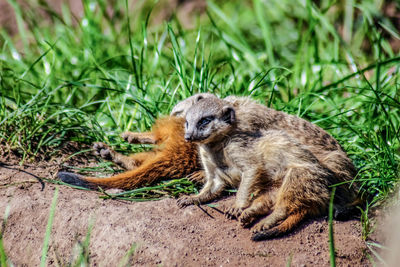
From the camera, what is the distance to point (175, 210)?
283 cm

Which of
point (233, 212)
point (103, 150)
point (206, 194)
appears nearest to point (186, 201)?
point (206, 194)

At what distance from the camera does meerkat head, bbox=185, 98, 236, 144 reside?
2.86m

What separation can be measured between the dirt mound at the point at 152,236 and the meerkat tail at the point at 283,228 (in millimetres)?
33

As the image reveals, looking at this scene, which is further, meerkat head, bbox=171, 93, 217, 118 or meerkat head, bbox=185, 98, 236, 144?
meerkat head, bbox=171, 93, 217, 118

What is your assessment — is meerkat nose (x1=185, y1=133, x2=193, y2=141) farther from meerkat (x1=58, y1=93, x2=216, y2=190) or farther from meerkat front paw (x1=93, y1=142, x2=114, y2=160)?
meerkat front paw (x1=93, y1=142, x2=114, y2=160)

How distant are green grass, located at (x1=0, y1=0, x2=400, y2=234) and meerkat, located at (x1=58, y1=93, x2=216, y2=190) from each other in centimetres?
9

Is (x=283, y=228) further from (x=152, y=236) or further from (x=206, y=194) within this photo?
(x=152, y=236)

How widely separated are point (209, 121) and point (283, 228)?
0.76 metres

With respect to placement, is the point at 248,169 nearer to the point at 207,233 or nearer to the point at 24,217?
the point at 207,233

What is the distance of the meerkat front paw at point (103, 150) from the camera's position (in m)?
3.22

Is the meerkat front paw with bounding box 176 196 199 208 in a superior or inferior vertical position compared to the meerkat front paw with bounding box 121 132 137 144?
inferior

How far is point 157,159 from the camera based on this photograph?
3.07 metres

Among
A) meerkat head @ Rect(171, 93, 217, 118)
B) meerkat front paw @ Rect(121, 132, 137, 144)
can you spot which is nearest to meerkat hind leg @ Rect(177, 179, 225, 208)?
meerkat head @ Rect(171, 93, 217, 118)

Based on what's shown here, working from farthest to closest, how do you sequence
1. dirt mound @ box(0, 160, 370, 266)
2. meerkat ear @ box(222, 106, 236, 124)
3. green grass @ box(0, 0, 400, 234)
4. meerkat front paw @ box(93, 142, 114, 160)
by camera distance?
green grass @ box(0, 0, 400, 234)
meerkat front paw @ box(93, 142, 114, 160)
meerkat ear @ box(222, 106, 236, 124)
dirt mound @ box(0, 160, 370, 266)
